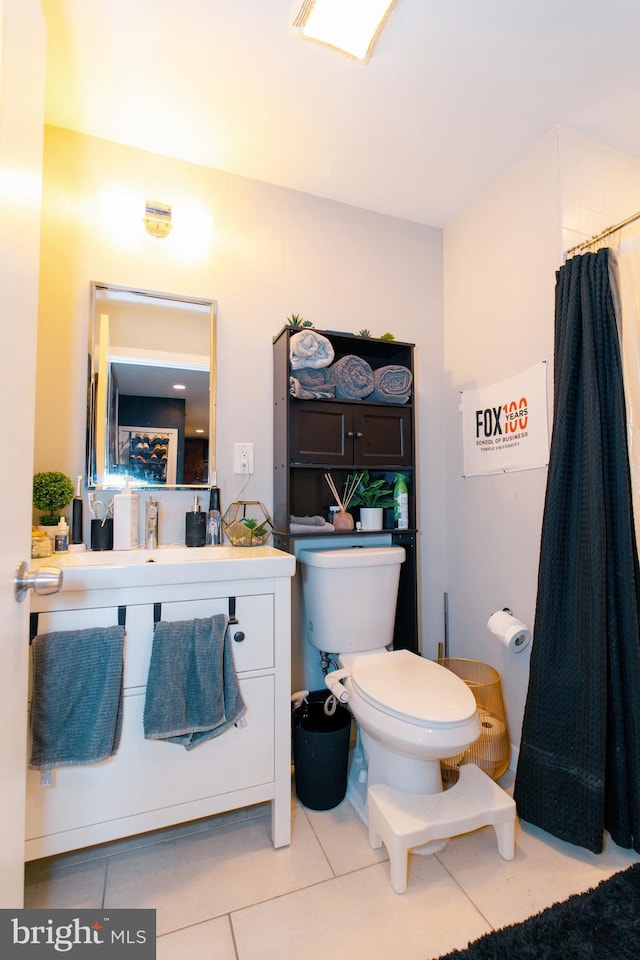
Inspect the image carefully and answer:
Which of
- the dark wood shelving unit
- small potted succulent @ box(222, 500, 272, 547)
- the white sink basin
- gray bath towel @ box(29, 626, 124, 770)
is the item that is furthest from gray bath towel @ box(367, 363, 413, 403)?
gray bath towel @ box(29, 626, 124, 770)

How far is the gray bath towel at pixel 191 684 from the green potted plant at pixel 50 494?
24.6 inches

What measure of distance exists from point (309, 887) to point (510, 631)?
3.34 feet

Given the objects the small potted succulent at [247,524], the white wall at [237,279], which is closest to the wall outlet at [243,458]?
the white wall at [237,279]

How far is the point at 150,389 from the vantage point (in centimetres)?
171

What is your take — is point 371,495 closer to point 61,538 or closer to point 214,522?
point 214,522

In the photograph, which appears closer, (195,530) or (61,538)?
(61,538)

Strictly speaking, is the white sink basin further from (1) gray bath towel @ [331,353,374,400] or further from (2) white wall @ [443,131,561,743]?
(2) white wall @ [443,131,561,743]

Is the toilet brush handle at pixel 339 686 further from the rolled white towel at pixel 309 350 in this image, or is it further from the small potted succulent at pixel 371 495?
the rolled white towel at pixel 309 350

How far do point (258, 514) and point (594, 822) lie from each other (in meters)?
1.51

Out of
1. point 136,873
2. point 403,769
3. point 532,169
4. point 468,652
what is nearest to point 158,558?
point 136,873

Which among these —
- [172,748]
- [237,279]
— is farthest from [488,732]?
[237,279]

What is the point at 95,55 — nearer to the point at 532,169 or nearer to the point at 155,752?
the point at 532,169

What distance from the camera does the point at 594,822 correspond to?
1301 millimetres

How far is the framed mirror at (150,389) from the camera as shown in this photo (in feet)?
5.35
